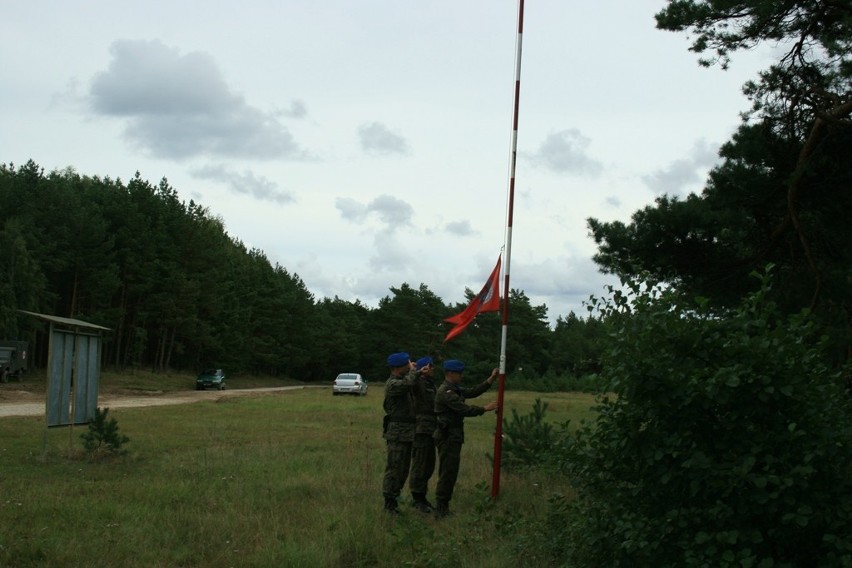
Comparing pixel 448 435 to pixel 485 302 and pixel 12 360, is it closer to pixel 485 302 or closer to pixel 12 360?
pixel 485 302

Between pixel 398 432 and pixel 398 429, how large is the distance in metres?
0.04

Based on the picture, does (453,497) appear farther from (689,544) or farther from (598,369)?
(689,544)

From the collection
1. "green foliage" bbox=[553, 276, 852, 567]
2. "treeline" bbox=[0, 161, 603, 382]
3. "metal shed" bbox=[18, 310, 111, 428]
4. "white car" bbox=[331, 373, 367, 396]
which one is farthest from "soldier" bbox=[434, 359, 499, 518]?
"white car" bbox=[331, 373, 367, 396]

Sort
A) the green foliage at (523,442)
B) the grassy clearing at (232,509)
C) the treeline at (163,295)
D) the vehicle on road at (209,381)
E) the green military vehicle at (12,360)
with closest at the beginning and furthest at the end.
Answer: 1. the grassy clearing at (232,509)
2. the green foliage at (523,442)
3. the green military vehicle at (12,360)
4. the treeline at (163,295)
5. the vehicle on road at (209,381)

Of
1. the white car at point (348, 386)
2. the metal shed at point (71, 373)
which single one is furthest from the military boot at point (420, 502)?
the white car at point (348, 386)

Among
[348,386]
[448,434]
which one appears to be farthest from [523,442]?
[348,386]

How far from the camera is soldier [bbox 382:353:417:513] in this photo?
9.16m

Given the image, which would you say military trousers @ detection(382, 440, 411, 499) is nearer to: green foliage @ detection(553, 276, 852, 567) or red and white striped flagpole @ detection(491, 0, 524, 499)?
red and white striped flagpole @ detection(491, 0, 524, 499)

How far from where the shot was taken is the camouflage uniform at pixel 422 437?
942 cm

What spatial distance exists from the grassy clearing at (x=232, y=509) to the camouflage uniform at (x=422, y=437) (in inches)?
13.1

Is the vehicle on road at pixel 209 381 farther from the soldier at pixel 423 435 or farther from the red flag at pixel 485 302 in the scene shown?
the red flag at pixel 485 302

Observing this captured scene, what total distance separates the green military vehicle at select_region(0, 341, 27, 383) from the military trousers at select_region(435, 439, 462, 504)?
1366 inches

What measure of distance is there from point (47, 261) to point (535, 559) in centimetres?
4511

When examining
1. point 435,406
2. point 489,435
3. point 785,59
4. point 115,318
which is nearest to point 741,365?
point 435,406
